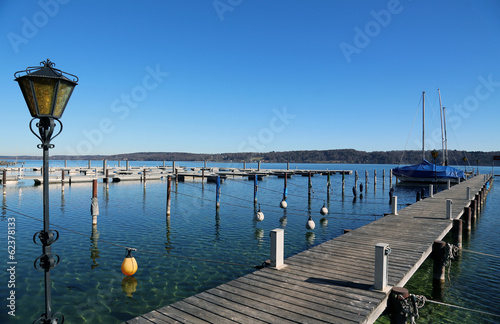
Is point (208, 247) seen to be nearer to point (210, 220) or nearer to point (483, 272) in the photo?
point (210, 220)

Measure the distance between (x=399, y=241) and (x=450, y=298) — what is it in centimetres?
256

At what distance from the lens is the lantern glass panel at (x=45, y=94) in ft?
16.9

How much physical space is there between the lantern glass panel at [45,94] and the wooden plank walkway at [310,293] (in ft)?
14.1

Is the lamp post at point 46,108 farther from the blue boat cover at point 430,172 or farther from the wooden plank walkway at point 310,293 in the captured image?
the blue boat cover at point 430,172

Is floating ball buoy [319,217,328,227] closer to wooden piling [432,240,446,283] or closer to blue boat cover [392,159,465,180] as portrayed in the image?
wooden piling [432,240,446,283]

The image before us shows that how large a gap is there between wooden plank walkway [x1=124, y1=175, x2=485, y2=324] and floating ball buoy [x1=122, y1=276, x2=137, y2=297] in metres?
4.80

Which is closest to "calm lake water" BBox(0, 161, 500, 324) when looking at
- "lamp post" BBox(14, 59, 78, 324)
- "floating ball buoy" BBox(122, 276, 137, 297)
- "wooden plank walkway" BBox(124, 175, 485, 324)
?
"floating ball buoy" BBox(122, 276, 137, 297)

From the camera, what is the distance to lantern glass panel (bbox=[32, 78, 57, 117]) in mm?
5137

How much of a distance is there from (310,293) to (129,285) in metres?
7.42

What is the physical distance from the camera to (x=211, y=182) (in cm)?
6203

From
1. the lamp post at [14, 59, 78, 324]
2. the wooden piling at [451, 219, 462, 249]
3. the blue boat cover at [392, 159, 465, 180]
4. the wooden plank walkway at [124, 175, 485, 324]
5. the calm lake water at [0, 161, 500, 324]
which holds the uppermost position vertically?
the lamp post at [14, 59, 78, 324]

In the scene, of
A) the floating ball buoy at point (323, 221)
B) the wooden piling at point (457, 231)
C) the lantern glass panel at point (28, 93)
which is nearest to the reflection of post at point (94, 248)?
the lantern glass panel at point (28, 93)

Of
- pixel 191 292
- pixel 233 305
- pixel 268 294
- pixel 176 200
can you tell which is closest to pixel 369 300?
pixel 268 294

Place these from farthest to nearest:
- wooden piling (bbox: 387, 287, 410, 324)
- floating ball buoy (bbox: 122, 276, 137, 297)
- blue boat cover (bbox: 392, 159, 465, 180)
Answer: blue boat cover (bbox: 392, 159, 465, 180)
floating ball buoy (bbox: 122, 276, 137, 297)
wooden piling (bbox: 387, 287, 410, 324)
